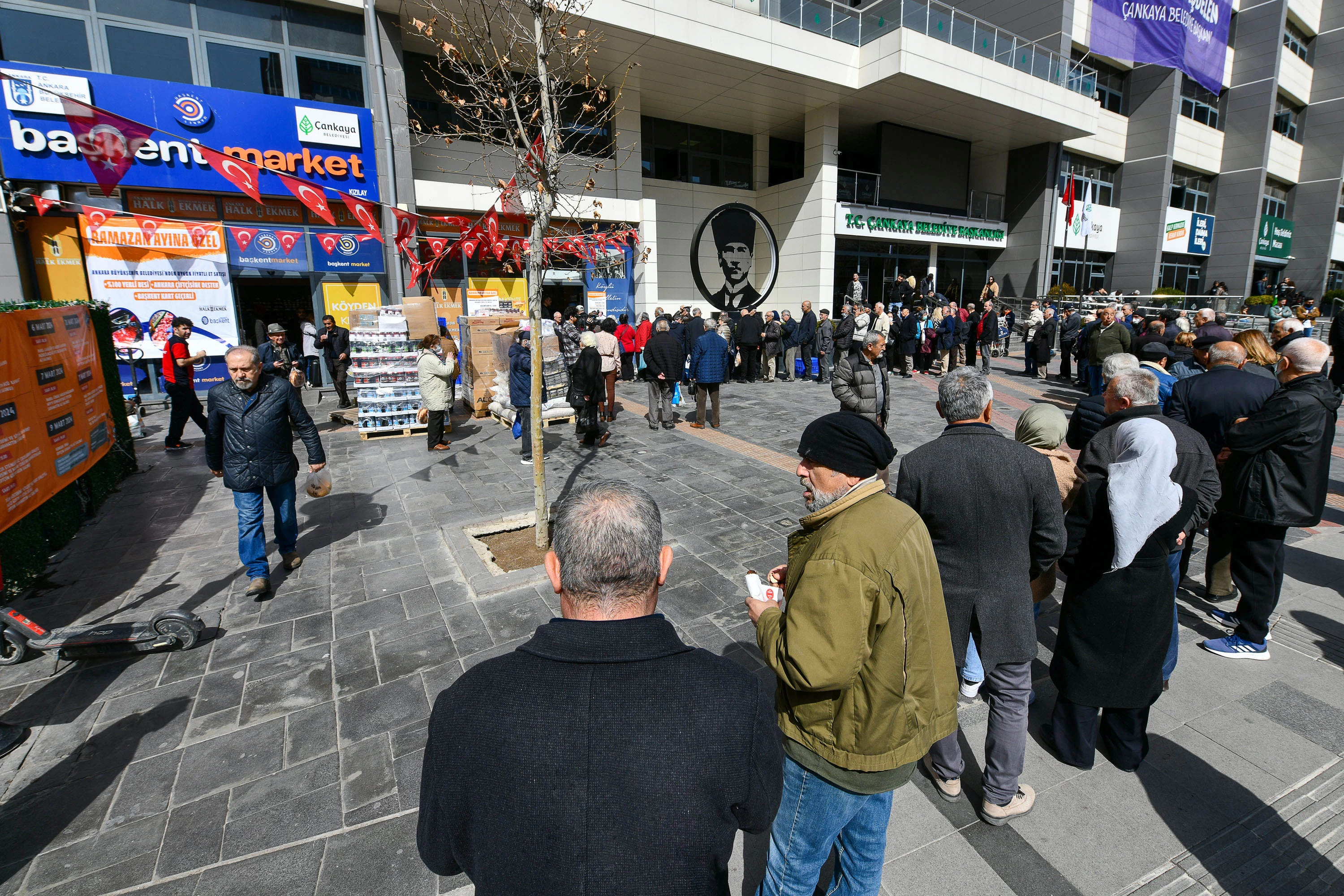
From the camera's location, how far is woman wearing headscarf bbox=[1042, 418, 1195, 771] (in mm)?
2660

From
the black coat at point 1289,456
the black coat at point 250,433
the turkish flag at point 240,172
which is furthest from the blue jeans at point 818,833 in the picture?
the turkish flag at point 240,172

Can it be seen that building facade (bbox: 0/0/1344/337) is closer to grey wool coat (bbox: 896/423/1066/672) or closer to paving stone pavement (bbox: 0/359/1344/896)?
paving stone pavement (bbox: 0/359/1344/896)

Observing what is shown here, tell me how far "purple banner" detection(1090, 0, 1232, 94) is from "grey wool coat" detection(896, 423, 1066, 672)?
26.1 metres

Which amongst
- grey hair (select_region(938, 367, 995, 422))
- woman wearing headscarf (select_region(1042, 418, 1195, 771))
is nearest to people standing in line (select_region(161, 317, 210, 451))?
grey hair (select_region(938, 367, 995, 422))

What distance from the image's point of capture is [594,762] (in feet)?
3.53

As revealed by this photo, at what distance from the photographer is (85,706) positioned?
357 cm

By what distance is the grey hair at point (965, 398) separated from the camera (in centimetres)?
259

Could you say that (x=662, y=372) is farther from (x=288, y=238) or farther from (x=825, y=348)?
(x=288, y=238)

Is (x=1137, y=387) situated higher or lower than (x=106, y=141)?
lower

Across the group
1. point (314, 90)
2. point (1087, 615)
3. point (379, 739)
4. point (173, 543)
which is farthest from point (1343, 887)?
point (314, 90)

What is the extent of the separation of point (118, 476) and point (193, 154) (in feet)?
27.0

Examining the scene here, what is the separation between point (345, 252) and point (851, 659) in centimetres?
1590

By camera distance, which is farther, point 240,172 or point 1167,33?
point 1167,33

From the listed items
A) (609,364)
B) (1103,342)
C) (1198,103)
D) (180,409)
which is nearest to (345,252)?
(180,409)
